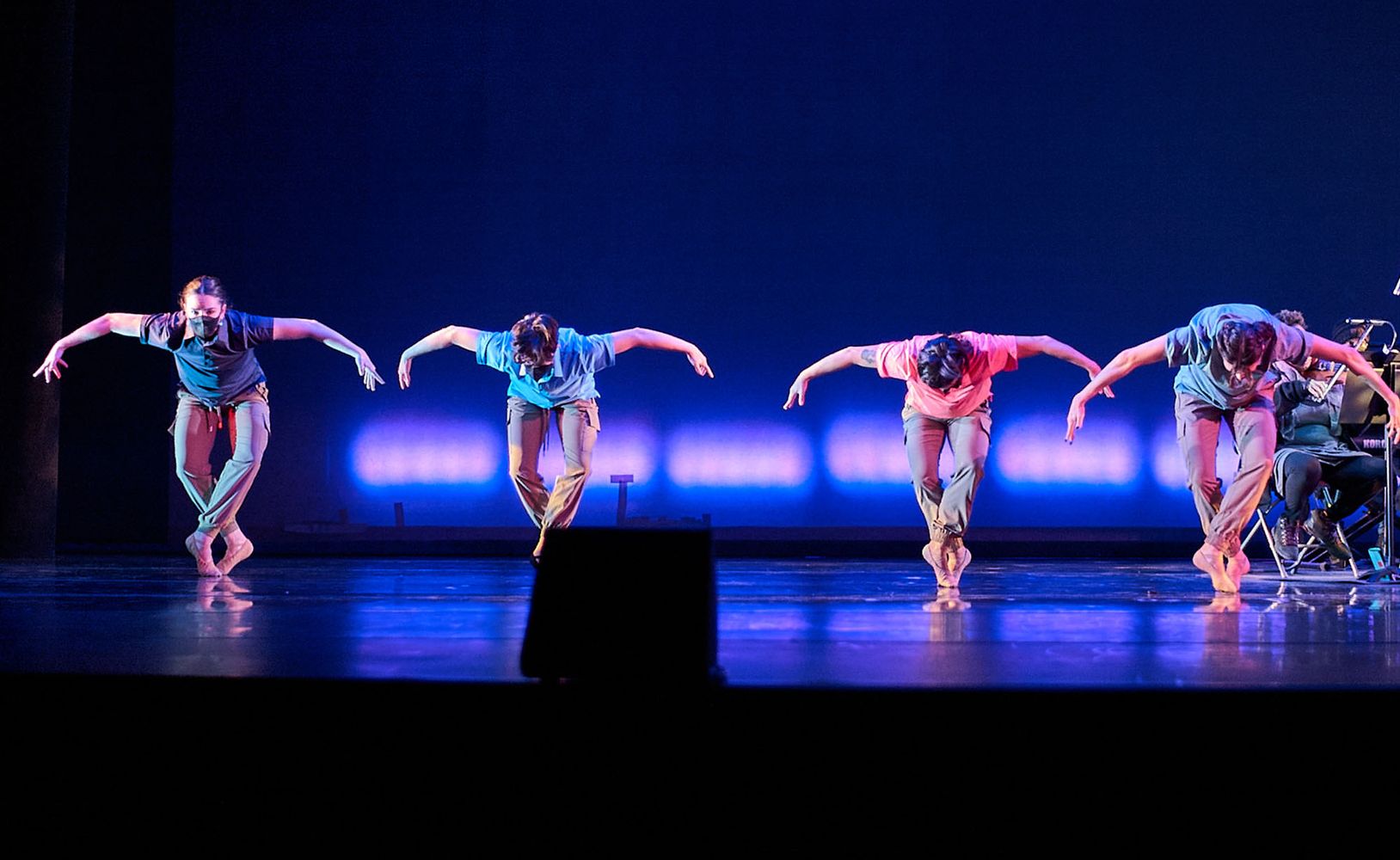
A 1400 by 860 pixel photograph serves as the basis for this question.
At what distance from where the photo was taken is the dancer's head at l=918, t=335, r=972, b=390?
5559 millimetres

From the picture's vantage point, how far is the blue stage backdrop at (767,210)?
944cm

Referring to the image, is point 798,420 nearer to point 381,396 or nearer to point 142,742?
point 381,396

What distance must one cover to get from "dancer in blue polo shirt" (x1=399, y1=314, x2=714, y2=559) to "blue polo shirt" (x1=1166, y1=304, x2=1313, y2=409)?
2.78 meters

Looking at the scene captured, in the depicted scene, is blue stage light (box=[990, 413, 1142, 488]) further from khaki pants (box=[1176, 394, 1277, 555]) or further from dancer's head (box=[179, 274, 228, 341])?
dancer's head (box=[179, 274, 228, 341])

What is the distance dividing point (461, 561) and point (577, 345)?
7.91ft

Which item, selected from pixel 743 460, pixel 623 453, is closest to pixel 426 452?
pixel 623 453

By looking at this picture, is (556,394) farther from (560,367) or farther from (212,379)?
(212,379)

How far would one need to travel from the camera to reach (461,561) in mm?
8016

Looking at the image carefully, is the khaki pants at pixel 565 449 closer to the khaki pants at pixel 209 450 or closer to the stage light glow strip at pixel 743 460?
the khaki pants at pixel 209 450

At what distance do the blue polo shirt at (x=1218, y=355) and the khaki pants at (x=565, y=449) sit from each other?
136 inches

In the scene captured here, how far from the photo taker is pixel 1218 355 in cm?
530

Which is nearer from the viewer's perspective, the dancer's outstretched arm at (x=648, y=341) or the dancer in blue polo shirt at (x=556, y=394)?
the dancer's outstretched arm at (x=648, y=341)

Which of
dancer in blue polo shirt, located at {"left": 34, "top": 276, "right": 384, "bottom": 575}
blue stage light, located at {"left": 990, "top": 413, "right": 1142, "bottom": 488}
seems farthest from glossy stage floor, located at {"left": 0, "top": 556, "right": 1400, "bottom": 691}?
blue stage light, located at {"left": 990, "top": 413, "right": 1142, "bottom": 488}

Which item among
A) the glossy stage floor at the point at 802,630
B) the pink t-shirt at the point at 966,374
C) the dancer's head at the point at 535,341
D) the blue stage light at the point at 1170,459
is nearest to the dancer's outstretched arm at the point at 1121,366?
the pink t-shirt at the point at 966,374
